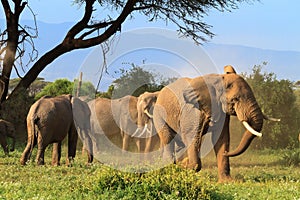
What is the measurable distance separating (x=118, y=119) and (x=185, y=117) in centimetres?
766

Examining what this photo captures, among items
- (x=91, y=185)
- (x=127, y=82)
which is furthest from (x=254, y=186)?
(x=127, y=82)

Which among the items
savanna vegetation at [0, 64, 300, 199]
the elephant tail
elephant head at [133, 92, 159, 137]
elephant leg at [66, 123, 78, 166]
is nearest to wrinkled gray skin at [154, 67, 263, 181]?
savanna vegetation at [0, 64, 300, 199]

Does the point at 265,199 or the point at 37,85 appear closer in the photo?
the point at 265,199

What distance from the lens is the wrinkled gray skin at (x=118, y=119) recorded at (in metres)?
18.2

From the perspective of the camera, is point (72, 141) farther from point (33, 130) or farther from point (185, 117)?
point (185, 117)

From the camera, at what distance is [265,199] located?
27.9 ft

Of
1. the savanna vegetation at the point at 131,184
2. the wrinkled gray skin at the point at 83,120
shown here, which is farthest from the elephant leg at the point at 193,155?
the wrinkled gray skin at the point at 83,120

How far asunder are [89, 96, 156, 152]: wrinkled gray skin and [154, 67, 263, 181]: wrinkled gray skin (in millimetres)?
6068

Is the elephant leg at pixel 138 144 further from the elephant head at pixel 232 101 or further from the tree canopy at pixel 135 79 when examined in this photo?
the elephant head at pixel 232 101

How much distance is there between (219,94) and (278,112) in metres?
12.8

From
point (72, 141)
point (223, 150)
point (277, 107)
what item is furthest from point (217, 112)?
point (277, 107)

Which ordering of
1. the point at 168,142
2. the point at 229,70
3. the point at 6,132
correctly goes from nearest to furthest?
the point at 229,70 → the point at 168,142 → the point at 6,132

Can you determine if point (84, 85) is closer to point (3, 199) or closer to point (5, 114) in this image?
point (5, 114)

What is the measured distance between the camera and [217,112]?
11234mm
